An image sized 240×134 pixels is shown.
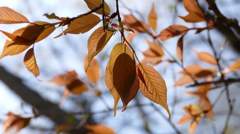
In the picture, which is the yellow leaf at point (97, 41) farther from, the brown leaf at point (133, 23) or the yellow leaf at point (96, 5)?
the brown leaf at point (133, 23)

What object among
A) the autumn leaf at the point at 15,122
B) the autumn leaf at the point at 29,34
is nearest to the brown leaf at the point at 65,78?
the autumn leaf at the point at 15,122

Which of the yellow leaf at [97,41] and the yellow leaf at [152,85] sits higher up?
the yellow leaf at [97,41]

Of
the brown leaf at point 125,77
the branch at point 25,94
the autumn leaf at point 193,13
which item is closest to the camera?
the brown leaf at point 125,77

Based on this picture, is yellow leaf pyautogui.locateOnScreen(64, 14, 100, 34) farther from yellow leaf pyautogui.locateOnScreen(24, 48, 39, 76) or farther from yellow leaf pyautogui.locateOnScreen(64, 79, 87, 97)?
yellow leaf pyautogui.locateOnScreen(64, 79, 87, 97)

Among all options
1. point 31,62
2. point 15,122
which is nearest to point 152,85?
point 31,62

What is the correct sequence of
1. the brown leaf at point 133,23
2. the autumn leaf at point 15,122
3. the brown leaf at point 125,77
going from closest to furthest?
the brown leaf at point 125,77
the brown leaf at point 133,23
the autumn leaf at point 15,122

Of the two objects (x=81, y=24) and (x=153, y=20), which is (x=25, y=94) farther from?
(x=81, y=24)

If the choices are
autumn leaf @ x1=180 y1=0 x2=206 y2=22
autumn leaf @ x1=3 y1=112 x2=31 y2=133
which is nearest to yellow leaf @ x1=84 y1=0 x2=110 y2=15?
autumn leaf @ x1=180 y1=0 x2=206 y2=22

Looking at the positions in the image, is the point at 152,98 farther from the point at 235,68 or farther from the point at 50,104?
the point at 50,104
